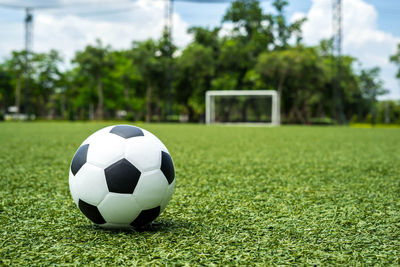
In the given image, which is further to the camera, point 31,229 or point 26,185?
point 26,185

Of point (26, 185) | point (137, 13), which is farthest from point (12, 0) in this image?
point (26, 185)

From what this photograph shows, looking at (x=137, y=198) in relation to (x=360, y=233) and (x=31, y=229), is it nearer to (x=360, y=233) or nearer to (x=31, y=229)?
(x=31, y=229)

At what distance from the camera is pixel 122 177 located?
2029 mm

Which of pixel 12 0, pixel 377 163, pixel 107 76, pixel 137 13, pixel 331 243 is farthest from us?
pixel 107 76

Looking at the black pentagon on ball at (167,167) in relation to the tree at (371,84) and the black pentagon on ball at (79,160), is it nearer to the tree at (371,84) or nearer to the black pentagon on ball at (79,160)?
the black pentagon on ball at (79,160)

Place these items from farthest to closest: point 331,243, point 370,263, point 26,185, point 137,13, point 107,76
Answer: point 107,76 < point 137,13 < point 26,185 < point 331,243 < point 370,263

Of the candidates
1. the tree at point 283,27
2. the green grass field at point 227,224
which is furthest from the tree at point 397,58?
the green grass field at point 227,224

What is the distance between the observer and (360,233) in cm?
212

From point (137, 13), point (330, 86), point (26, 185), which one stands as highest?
point (137, 13)

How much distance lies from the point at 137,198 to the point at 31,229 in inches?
26.2

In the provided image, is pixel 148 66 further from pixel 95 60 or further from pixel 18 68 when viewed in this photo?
pixel 18 68

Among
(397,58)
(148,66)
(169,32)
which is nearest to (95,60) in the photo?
(148,66)

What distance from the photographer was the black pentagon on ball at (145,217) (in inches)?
81.9

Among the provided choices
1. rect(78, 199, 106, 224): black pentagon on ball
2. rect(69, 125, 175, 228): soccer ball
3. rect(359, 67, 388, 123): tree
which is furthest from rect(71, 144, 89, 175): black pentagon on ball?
rect(359, 67, 388, 123): tree
